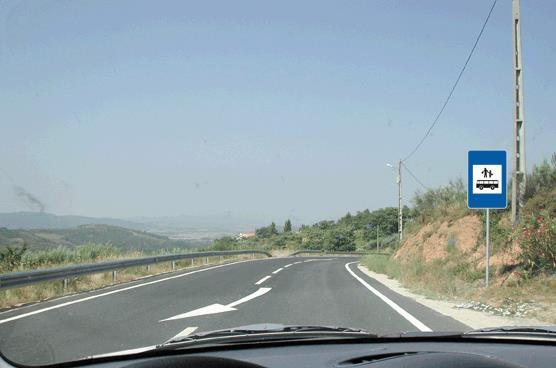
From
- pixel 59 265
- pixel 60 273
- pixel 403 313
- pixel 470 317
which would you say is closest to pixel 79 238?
pixel 59 265

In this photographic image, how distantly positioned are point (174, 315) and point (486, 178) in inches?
311

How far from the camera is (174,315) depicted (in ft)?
32.8

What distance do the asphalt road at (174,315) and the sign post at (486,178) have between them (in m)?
2.96

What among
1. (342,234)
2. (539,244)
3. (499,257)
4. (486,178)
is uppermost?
(486,178)

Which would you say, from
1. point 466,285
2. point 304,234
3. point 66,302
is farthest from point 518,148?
point 304,234

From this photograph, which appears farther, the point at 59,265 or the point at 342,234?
the point at 342,234

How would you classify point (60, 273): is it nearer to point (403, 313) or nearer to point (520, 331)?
point (403, 313)

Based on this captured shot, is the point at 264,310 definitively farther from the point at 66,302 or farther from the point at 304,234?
the point at 304,234

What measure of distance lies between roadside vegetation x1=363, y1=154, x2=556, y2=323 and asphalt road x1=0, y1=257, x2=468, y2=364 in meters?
1.68

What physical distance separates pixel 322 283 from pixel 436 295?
457 centimetres

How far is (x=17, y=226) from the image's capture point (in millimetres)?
8641

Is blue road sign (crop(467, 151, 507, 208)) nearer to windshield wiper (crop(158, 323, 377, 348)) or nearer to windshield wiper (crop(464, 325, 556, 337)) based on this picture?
windshield wiper (crop(464, 325, 556, 337))

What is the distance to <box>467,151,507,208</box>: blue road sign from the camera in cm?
1319

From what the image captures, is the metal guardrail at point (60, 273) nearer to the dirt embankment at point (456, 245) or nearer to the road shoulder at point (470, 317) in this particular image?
the road shoulder at point (470, 317)
